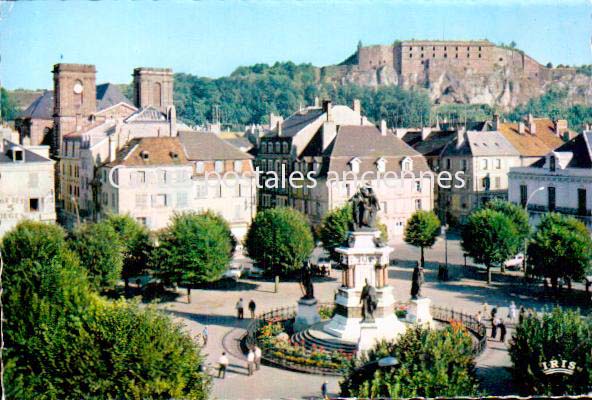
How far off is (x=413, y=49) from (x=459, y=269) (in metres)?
118

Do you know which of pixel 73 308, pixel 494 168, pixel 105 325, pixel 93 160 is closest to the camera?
pixel 105 325

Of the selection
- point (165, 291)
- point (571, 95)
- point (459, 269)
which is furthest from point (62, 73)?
point (571, 95)

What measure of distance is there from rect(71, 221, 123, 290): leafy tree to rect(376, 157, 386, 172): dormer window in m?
27.5

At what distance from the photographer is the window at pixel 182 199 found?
2285 inches

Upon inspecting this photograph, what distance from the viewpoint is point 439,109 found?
16438 centimetres

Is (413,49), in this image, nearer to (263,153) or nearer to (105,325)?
(263,153)

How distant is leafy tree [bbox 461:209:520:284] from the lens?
1913 inches

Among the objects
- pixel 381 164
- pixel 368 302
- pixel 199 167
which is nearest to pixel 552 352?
pixel 368 302

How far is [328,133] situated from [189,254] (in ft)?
84.1

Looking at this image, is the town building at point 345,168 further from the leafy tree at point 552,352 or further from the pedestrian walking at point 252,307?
the leafy tree at point 552,352

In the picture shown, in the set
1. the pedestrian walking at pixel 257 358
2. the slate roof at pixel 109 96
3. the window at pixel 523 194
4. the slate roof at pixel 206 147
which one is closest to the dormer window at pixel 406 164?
the window at pixel 523 194

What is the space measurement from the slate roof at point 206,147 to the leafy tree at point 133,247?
1340 cm

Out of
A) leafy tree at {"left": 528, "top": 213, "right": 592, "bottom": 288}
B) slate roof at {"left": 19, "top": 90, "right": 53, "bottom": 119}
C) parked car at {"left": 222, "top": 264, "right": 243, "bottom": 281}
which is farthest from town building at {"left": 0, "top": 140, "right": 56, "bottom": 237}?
slate roof at {"left": 19, "top": 90, "right": 53, "bottom": 119}

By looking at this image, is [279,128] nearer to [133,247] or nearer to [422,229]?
[422,229]
